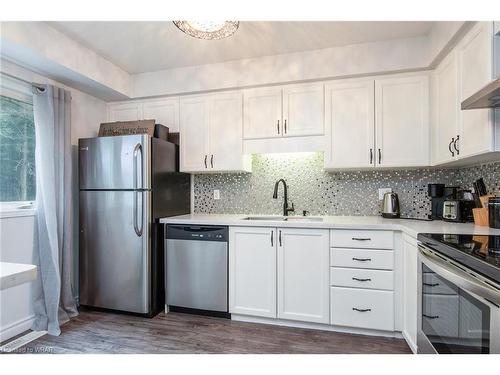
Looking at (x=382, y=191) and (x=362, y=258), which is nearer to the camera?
(x=362, y=258)

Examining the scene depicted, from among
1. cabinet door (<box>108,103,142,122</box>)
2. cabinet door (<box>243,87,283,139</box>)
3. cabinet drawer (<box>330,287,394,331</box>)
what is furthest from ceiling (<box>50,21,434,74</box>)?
cabinet drawer (<box>330,287,394,331</box>)

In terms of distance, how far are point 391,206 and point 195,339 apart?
2.06 m

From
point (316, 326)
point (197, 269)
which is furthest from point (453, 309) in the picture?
point (197, 269)

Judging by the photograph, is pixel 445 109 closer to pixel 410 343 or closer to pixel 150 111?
pixel 410 343

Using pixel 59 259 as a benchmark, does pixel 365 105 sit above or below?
above

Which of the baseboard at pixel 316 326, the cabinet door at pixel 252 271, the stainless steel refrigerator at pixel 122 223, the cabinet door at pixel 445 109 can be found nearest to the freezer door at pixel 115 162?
the stainless steel refrigerator at pixel 122 223

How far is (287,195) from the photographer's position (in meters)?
3.01

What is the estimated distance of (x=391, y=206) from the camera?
2.61m

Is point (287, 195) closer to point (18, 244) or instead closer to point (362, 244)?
point (362, 244)

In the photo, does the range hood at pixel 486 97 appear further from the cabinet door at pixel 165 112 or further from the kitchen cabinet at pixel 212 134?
the cabinet door at pixel 165 112

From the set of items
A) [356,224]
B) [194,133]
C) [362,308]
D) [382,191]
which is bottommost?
[362,308]

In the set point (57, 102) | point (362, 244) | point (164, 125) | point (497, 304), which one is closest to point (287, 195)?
point (362, 244)
